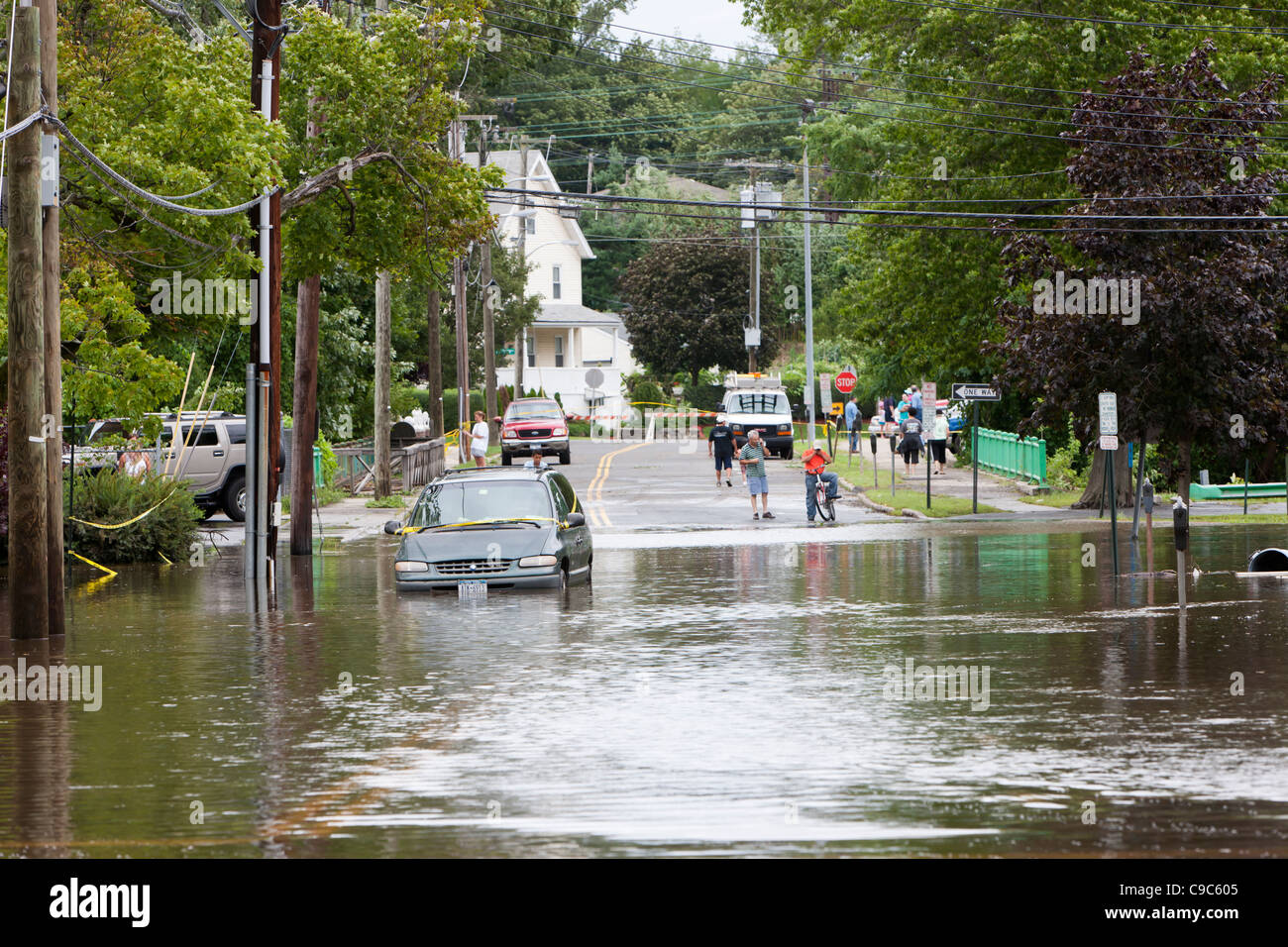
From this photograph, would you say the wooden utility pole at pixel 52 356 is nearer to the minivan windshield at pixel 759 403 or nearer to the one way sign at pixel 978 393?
the one way sign at pixel 978 393

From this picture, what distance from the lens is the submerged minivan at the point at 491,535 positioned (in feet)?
64.1

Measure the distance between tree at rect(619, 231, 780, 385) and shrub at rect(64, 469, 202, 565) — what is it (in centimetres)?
6072

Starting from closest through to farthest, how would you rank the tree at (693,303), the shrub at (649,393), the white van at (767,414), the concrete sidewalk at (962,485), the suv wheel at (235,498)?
1. the suv wheel at (235,498)
2. the concrete sidewalk at (962,485)
3. the white van at (767,414)
4. the tree at (693,303)
5. the shrub at (649,393)

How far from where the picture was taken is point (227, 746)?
1085cm

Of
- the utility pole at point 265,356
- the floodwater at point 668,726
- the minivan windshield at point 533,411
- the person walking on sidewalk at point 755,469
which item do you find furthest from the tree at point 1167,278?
the minivan windshield at point 533,411

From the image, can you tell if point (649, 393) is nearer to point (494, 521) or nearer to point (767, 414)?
point (767, 414)

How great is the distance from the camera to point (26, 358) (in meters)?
16.1

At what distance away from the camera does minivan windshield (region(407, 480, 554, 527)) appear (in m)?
20.2

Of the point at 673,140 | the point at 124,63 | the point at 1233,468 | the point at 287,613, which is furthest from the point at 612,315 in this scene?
the point at 287,613

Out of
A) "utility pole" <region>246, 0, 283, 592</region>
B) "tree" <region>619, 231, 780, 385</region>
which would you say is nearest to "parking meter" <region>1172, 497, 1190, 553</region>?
"utility pole" <region>246, 0, 283, 592</region>

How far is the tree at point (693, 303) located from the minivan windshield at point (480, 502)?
65.4m

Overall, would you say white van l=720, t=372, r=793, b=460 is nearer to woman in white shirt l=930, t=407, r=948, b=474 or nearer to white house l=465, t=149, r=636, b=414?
woman in white shirt l=930, t=407, r=948, b=474

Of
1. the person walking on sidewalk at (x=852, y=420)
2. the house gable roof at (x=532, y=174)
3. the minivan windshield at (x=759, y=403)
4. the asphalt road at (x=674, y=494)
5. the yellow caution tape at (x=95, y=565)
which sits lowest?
the yellow caution tape at (x=95, y=565)
